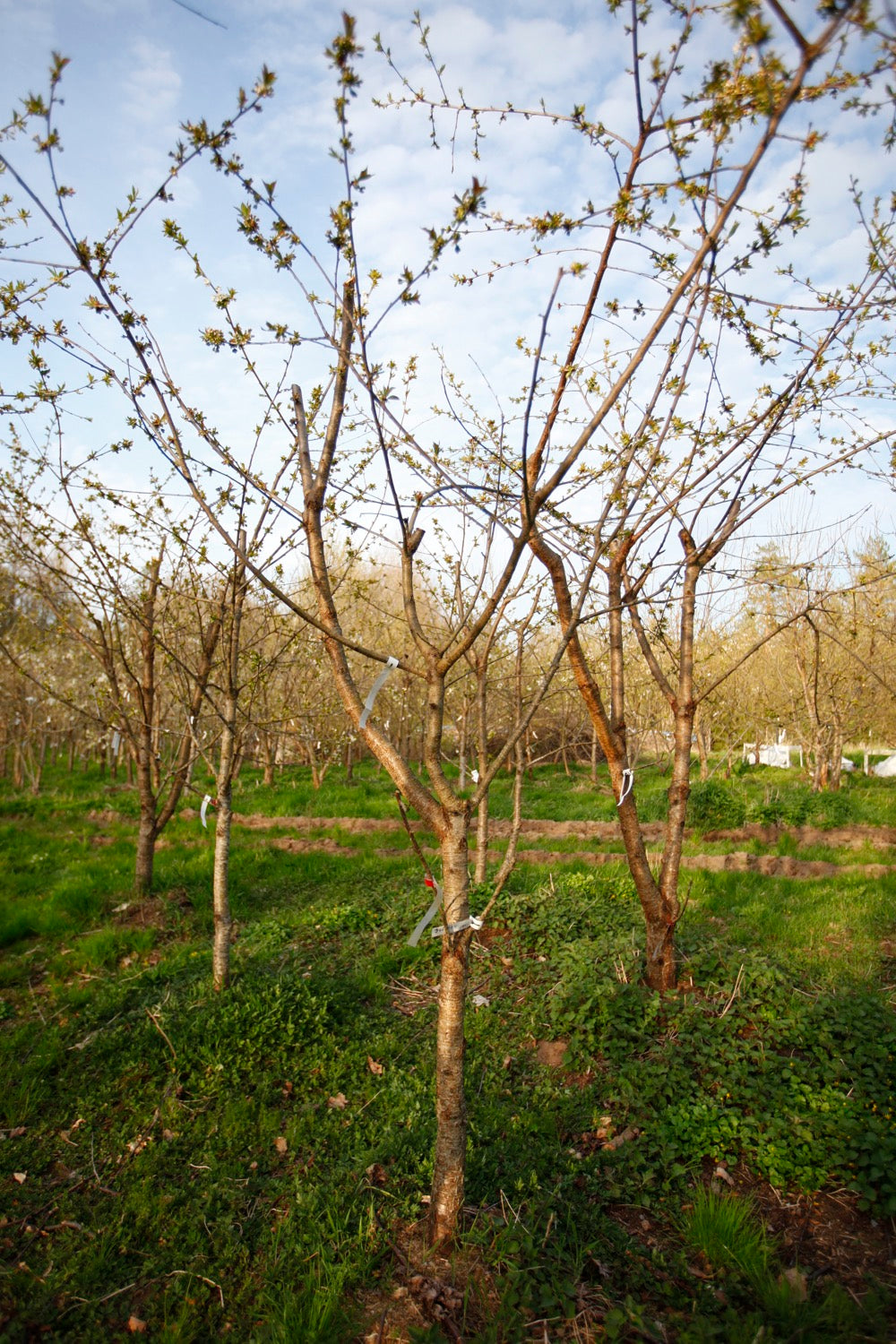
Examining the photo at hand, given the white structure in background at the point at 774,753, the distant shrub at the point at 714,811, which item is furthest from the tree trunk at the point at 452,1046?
the white structure in background at the point at 774,753

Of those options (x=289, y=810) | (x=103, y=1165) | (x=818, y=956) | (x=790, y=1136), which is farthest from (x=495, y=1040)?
(x=289, y=810)

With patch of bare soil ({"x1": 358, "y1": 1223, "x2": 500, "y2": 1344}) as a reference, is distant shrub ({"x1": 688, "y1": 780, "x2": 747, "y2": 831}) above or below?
above

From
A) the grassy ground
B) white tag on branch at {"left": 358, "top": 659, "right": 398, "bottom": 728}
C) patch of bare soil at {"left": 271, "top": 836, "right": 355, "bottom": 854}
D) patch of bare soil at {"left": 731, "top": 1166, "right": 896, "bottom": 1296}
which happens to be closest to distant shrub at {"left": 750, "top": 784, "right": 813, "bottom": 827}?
the grassy ground

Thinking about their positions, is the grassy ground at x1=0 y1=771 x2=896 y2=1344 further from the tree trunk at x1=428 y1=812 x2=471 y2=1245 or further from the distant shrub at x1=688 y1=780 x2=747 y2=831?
the distant shrub at x1=688 y1=780 x2=747 y2=831

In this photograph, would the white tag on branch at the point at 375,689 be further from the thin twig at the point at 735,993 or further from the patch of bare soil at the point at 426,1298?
the thin twig at the point at 735,993

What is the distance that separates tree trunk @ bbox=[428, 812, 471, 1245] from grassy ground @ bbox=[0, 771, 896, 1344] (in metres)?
0.13

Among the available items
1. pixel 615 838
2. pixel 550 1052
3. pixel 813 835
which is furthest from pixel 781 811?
pixel 550 1052

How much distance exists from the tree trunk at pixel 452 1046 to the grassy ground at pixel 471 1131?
0.44 feet

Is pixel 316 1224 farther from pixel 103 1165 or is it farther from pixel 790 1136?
pixel 790 1136

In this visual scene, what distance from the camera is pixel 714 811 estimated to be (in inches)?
411

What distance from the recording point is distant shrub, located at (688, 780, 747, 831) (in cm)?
1035

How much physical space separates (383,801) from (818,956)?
8104 millimetres

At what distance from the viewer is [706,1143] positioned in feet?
10.8

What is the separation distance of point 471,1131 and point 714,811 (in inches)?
318
